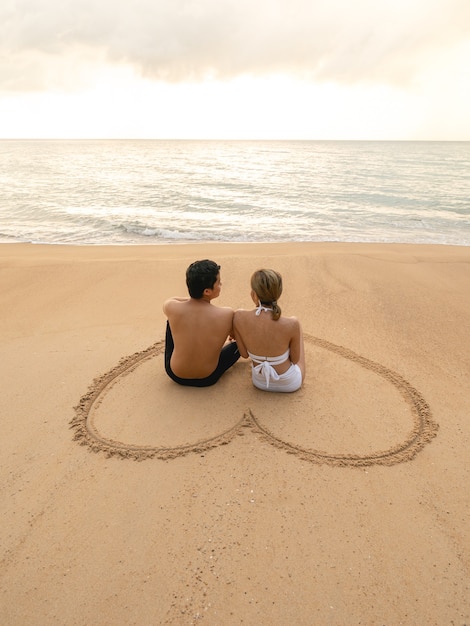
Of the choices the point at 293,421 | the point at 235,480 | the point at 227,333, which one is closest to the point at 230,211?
the point at 227,333

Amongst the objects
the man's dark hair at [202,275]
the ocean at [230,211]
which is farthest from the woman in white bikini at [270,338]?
the ocean at [230,211]

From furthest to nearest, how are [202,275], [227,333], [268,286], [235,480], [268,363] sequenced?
[227,333], [268,363], [202,275], [268,286], [235,480]

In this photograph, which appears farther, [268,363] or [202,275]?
[268,363]

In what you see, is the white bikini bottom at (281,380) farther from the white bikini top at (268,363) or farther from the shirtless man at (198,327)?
the shirtless man at (198,327)

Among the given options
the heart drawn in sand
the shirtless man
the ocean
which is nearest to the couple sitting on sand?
the shirtless man

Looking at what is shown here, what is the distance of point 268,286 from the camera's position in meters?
3.13

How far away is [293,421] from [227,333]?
2.97 ft

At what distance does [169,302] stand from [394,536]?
231cm

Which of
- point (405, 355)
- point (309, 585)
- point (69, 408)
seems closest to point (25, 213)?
point (69, 408)

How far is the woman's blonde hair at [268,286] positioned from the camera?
309 cm

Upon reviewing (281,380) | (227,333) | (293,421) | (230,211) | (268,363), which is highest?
(227,333)

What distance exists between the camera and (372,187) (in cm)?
2302

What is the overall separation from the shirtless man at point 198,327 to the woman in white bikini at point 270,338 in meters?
0.17

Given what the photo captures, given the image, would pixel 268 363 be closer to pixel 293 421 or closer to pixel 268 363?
pixel 268 363
